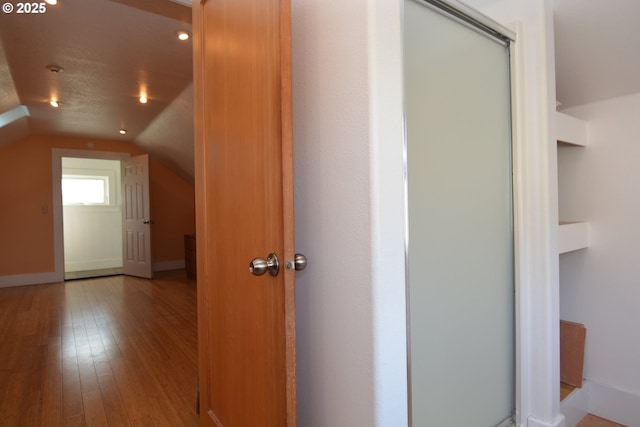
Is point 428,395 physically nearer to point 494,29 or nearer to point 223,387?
point 223,387

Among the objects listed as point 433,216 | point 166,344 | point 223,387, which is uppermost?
point 433,216

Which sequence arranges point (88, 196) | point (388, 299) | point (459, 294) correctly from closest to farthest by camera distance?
1. point (388, 299)
2. point (459, 294)
3. point (88, 196)

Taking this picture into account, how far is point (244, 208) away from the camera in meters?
1.20

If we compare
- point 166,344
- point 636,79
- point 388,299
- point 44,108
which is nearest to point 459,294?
point 388,299

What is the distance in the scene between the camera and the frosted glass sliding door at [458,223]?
1.20 m

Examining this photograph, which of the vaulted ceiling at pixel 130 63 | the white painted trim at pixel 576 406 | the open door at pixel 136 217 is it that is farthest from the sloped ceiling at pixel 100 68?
the white painted trim at pixel 576 406

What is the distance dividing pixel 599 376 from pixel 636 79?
1.57 meters

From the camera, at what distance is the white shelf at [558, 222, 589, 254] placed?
1.70 meters

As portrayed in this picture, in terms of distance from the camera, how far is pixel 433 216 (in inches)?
49.5

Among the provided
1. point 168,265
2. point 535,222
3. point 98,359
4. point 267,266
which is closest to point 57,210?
point 168,265

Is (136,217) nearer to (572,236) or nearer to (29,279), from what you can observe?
(29,279)

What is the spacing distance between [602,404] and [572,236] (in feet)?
3.10

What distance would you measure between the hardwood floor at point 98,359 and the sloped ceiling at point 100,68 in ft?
7.14

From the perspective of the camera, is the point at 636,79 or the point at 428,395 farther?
the point at 636,79
